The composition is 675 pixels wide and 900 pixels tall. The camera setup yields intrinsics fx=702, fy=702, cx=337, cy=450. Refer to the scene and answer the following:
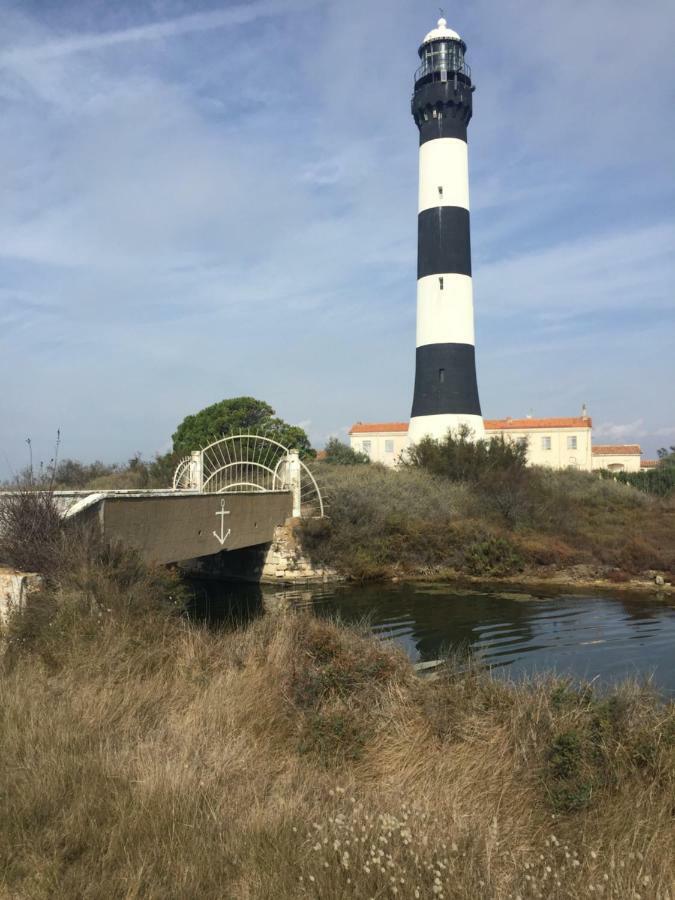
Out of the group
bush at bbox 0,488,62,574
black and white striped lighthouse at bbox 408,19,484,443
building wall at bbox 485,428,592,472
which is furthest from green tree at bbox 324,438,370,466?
bush at bbox 0,488,62,574

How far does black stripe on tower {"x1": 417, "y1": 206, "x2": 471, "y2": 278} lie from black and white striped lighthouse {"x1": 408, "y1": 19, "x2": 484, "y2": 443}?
0.04 metres

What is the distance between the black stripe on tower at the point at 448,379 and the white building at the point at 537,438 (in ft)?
57.5

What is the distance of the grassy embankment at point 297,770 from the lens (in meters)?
3.41

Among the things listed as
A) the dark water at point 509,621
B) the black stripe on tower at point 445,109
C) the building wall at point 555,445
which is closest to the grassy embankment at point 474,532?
the dark water at point 509,621

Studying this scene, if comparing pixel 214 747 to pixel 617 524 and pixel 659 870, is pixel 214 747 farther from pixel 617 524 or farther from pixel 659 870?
pixel 617 524

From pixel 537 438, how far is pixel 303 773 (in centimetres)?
4669

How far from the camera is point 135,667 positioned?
6.71 meters

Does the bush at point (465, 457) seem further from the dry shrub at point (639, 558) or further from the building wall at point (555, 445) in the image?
the building wall at point (555, 445)

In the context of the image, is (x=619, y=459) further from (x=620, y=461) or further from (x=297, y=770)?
(x=297, y=770)

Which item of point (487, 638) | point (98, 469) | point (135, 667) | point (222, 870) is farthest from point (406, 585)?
point (98, 469)

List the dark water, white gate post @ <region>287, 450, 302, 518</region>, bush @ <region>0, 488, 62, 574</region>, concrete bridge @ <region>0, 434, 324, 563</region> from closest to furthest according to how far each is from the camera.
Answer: bush @ <region>0, 488, 62, 574</region>, the dark water, concrete bridge @ <region>0, 434, 324, 563</region>, white gate post @ <region>287, 450, 302, 518</region>

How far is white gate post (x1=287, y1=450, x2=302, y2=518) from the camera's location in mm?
23516

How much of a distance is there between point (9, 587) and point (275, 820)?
569 cm

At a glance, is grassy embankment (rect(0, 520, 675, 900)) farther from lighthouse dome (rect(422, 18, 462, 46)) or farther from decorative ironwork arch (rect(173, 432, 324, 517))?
lighthouse dome (rect(422, 18, 462, 46))
